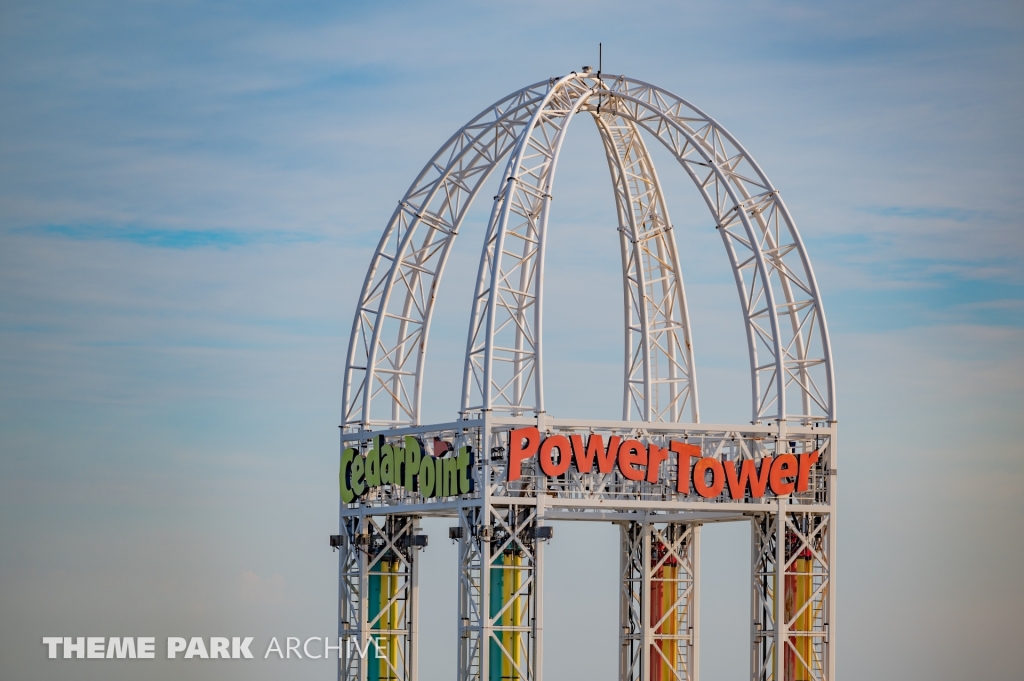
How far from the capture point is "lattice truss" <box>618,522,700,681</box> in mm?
71375

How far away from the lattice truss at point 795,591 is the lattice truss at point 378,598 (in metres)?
10.5

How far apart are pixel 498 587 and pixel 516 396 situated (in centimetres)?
699

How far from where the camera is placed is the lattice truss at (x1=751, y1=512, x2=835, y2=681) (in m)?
65.8

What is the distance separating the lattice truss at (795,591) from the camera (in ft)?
216

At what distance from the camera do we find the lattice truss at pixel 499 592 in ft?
207

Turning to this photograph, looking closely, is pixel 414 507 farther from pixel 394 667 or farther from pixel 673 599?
pixel 673 599

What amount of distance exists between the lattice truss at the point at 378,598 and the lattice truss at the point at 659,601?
23.5 ft

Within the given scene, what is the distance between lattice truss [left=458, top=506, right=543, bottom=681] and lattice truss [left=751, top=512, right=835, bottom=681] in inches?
281

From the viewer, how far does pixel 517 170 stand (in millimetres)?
65000

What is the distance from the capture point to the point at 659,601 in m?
72.1

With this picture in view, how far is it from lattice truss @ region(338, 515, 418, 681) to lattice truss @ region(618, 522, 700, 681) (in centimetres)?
717

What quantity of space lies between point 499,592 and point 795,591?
8831 mm

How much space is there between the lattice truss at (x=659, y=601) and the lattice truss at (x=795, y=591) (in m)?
5.36

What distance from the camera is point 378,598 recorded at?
227 feet
